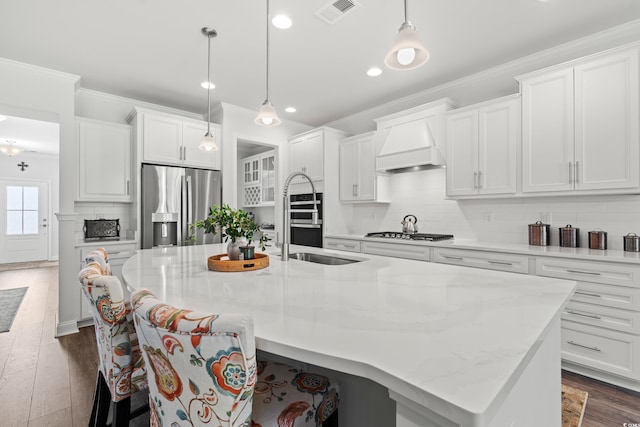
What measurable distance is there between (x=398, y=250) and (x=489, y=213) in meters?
1.04

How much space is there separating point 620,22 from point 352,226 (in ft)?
11.4

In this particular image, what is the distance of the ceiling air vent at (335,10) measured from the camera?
2.20m

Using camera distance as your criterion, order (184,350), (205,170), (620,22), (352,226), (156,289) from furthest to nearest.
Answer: (352,226)
(205,170)
(620,22)
(156,289)
(184,350)

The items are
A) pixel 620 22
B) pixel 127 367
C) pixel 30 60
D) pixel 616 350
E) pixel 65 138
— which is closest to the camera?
pixel 127 367

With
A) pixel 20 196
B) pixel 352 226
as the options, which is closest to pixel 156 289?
pixel 352 226

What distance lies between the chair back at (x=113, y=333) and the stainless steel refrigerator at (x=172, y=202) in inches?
98.2

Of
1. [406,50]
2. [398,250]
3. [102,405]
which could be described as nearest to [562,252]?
[398,250]

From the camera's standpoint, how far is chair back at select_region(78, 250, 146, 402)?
1.09 metres

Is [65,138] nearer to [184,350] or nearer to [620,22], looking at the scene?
[184,350]

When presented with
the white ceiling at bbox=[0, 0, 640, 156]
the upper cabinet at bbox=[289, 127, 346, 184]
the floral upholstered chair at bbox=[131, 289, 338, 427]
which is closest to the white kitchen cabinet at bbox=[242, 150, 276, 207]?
the upper cabinet at bbox=[289, 127, 346, 184]

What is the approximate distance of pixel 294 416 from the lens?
922mm

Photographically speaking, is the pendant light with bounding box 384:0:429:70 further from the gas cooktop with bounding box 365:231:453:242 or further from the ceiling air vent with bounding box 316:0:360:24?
the gas cooktop with bounding box 365:231:453:242

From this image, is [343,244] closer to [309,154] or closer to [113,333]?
[309,154]

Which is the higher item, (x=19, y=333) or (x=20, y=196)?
(x=20, y=196)
